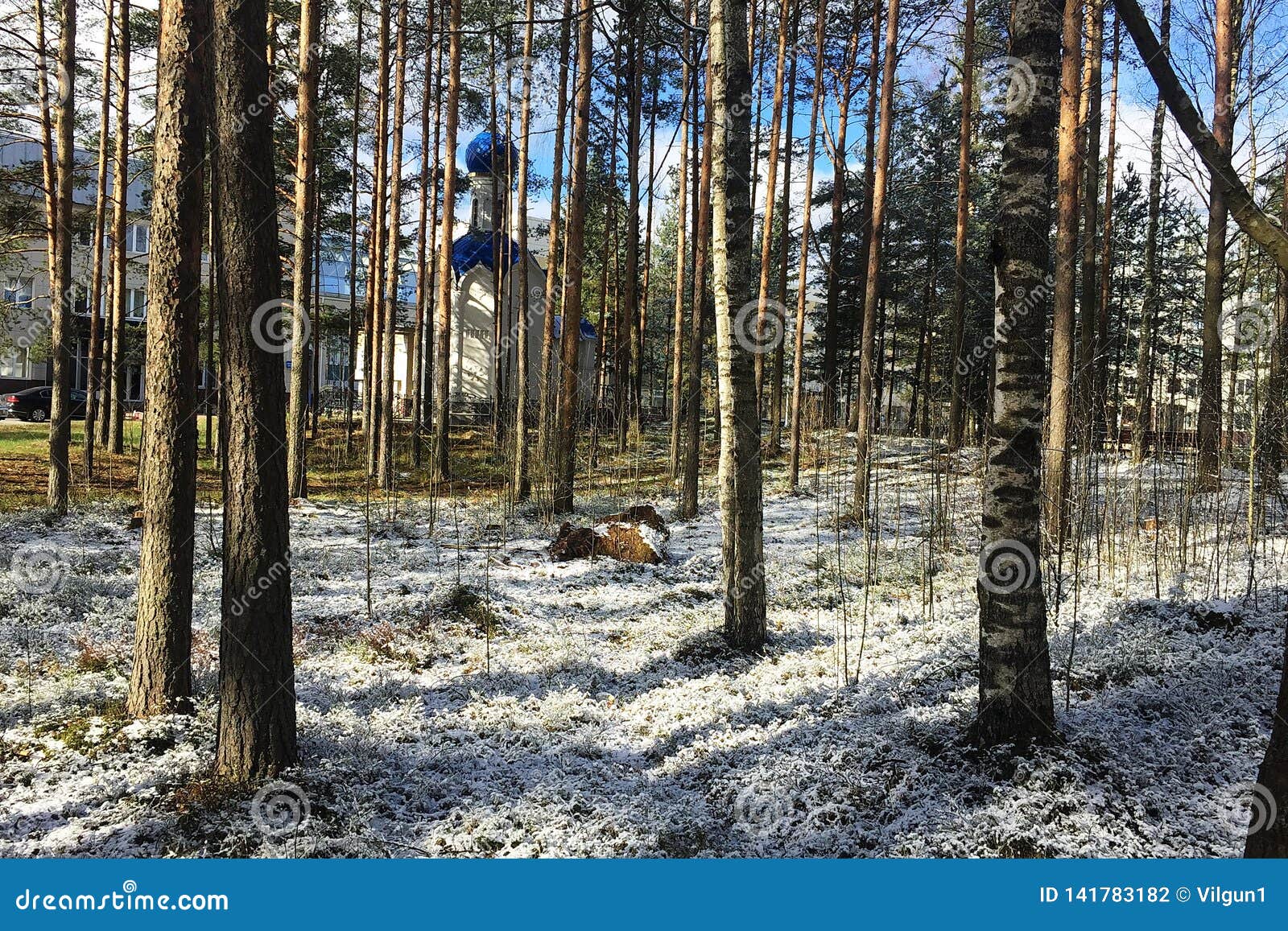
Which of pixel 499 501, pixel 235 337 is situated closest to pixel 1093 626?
pixel 235 337

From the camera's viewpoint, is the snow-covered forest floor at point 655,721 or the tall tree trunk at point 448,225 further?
the tall tree trunk at point 448,225

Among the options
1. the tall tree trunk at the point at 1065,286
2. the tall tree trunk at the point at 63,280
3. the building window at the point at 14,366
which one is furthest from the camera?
the building window at the point at 14,366

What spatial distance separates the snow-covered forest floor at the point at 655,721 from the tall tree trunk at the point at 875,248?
11.6 ft

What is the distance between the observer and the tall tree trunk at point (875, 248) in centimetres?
1097

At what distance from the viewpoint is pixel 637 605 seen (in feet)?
25.4

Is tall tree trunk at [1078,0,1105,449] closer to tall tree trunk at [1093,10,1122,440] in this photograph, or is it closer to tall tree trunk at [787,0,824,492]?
tall tree trunk at [1093,10,1122,440]

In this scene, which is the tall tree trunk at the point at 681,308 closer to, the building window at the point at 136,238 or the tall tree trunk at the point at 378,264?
the tall tree trunk at the point at 378,264

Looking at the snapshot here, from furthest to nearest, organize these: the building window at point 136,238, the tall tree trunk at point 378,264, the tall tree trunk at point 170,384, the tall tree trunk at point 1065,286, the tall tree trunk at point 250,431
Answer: the building window at point 136,238 → the tall tree trunk at point 378,264 → the tall tree trunk at point 1065,286 → the tall tree trunk at point 170,384 → the tall tree trunk at point 250,431

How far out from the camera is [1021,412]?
403cm

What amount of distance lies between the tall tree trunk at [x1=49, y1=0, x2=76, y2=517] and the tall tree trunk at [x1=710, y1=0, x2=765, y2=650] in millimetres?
9230

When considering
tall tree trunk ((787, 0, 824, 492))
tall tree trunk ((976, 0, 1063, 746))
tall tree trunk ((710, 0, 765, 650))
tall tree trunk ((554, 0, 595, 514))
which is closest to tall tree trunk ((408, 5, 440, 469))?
tall tree trunk ((554, 0, 595, 514))

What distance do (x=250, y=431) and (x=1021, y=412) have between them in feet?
13.9

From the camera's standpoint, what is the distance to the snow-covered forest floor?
3.64 metres

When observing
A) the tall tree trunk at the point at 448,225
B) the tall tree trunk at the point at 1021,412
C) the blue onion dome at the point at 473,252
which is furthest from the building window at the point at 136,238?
the tall tree trunk at the point at 1021,412
